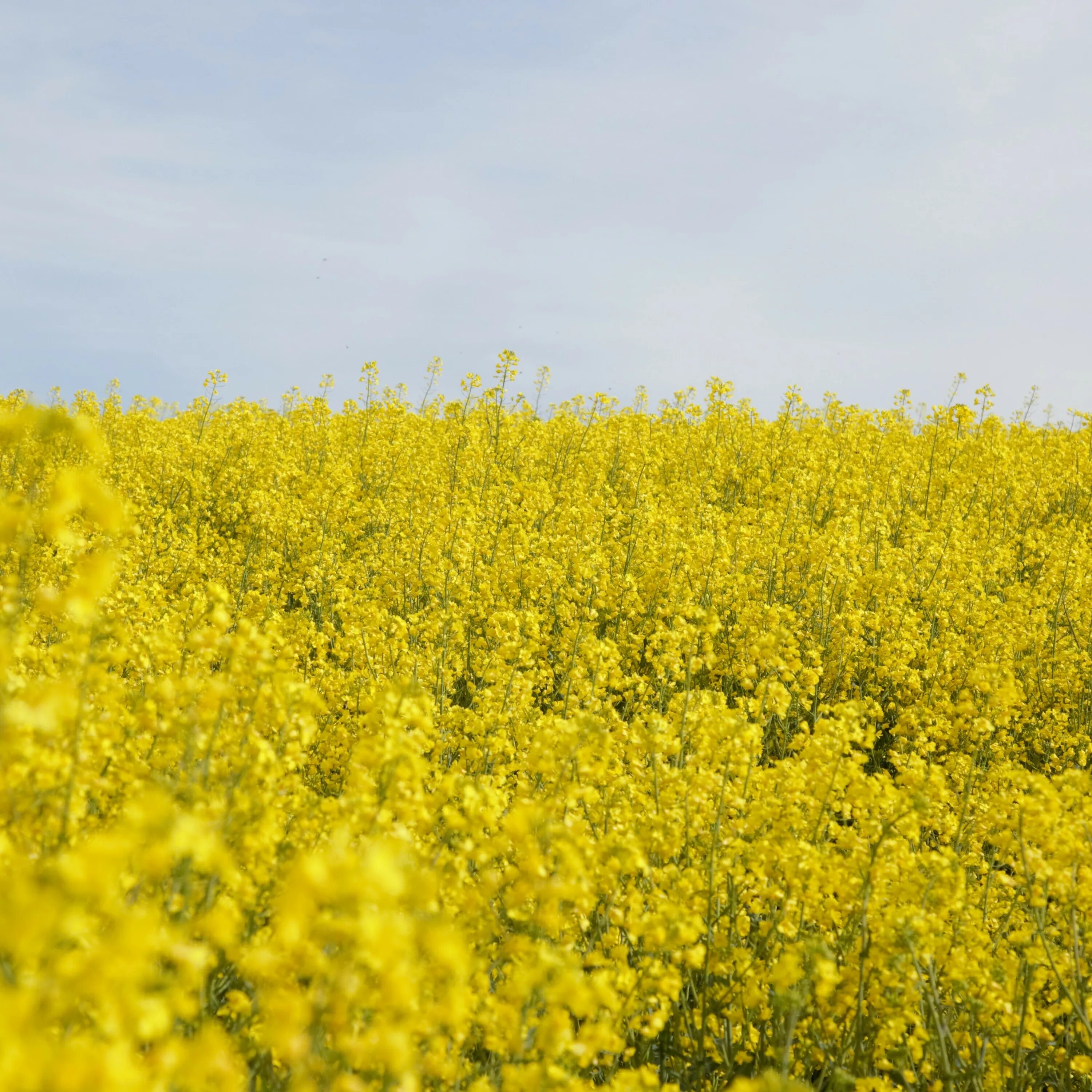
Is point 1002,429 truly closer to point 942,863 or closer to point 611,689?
point 611,689

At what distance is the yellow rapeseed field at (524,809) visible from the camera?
1430 mm

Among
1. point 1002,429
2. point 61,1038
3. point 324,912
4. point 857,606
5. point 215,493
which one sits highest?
point 1002,429

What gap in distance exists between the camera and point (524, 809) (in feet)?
7.38

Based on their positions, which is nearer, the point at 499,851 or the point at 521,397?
the point at 499,851

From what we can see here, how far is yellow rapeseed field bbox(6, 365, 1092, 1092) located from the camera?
1430 millimetres

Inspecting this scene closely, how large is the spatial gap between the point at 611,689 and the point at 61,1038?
5.71m

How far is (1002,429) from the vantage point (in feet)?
59.4

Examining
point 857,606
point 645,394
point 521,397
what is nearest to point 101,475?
point 521,397

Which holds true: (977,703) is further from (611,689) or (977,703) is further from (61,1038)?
(61,1038)

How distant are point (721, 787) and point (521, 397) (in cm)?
899

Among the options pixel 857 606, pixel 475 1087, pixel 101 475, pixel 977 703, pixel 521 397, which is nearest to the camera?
pixel 475 1087

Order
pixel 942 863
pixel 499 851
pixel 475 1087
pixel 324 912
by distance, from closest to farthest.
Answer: pixel 324 912
pixel 475 1087
pixel 499 851
pixel 942 863

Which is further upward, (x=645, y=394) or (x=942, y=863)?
(x=645, y=394)

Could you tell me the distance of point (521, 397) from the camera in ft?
39.2
